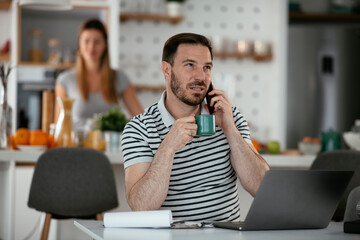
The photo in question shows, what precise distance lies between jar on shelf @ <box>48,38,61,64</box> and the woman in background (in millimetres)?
1558

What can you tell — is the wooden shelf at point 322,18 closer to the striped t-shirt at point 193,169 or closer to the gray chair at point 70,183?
the gray chair at point 70,183

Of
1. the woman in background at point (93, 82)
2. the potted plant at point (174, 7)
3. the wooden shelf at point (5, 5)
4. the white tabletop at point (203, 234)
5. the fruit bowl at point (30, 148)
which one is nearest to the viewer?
the white tabletop at point (203, 234)

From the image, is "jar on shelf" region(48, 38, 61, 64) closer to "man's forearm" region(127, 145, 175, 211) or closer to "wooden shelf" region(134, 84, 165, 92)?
"wooden shelf" region(134, 84, 165, 92)

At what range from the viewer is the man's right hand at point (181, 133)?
6.82ft

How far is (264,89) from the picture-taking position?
6699mm

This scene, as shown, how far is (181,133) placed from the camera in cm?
208

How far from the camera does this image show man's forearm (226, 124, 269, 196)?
2262mm

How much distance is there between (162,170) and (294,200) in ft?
1.83

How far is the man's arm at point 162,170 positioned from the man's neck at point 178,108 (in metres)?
0.25

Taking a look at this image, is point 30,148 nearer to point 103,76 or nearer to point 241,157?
point 103,76

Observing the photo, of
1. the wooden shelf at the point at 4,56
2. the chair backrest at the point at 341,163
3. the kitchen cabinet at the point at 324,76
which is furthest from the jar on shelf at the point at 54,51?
the chair backrest at the point at 341,163

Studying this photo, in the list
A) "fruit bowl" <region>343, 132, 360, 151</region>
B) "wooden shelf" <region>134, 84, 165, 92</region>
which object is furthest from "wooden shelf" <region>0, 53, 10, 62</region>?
"fruit bowl" <region>343, 132, 360, 151</region>

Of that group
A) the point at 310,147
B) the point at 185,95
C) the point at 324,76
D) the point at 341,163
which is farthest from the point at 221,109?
the point at 324,76

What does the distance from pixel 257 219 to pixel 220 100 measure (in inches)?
29.7
